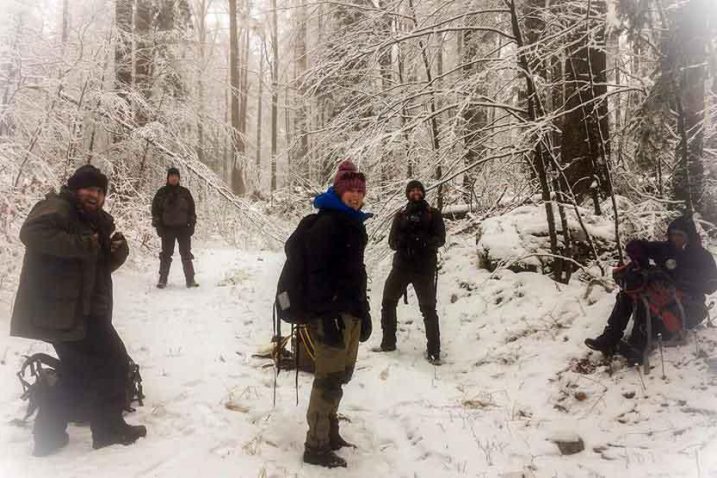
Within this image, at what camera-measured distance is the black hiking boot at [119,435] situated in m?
3.47

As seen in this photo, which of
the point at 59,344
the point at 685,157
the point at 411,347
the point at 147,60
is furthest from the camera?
the point at 147,60

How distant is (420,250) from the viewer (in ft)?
19.4

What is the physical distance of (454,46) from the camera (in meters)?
10.3

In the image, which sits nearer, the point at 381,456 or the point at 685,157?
the point at 381,456

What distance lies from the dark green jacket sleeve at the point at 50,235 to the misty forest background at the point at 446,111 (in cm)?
333

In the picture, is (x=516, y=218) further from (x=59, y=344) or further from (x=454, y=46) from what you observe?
(x=59, y=344)

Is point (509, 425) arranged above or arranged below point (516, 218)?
below

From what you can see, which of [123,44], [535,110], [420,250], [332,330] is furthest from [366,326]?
[123,44]

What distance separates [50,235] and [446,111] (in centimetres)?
625

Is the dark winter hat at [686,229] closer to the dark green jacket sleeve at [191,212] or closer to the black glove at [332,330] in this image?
the black glove at [332,330]

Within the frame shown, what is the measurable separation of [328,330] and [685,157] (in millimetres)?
4137

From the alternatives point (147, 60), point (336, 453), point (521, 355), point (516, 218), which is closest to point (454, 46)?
point (516, 218)

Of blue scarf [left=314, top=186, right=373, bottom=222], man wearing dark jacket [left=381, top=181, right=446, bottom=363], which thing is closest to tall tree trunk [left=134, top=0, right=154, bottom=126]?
man wearing dark jacket [left=381, top=181, right=446, bottom=363]

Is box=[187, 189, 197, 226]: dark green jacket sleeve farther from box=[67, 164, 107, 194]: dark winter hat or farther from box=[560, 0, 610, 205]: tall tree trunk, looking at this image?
box=[560, 0, 610, 205]: tall tree trunk
